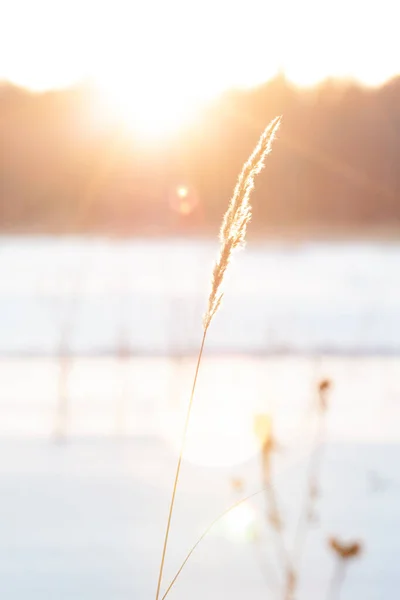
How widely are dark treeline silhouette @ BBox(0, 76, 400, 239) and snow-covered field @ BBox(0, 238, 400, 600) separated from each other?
6.72 metres

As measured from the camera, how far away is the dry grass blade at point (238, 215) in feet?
4.09

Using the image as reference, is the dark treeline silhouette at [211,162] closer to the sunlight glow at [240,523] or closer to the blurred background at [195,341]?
the blurred background at [195,341]

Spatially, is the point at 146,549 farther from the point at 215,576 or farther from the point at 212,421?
the point at 212,421

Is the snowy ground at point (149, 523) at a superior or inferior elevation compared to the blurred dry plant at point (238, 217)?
inferior

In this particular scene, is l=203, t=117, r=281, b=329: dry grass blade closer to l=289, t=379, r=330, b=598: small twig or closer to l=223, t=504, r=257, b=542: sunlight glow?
l=289, t=379, r=330, b=598: small twig

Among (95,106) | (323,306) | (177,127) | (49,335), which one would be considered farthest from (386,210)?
(49,335)

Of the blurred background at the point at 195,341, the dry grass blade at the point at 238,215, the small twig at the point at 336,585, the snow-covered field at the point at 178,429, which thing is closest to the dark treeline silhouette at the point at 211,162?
the blurred background at the point at 195,341

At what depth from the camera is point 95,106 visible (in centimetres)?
1928

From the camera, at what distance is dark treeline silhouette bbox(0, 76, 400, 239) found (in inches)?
659

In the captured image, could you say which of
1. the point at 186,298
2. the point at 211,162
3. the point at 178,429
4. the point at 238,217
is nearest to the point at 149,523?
the point at 178,429

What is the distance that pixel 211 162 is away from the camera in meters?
17.4

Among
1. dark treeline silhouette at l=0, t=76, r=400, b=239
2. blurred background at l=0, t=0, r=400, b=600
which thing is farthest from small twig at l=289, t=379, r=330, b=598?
dark treeline silhouette at l=0, t=76, r=400, b=239

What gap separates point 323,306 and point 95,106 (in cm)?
1180

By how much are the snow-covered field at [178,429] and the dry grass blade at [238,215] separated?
1.17 m
